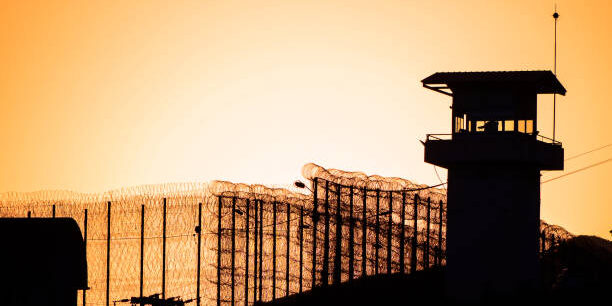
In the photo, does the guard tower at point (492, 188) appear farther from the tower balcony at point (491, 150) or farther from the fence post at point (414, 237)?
the fence post at point (414, 237)

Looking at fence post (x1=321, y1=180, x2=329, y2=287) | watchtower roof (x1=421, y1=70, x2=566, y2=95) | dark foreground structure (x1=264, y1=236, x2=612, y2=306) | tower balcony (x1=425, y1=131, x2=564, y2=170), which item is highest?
watchtower roof (x1=421, y1=70, x2=566, y2=95)

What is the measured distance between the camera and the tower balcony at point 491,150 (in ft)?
161

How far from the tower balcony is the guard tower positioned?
0.05m

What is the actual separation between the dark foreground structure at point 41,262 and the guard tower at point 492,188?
60.9ft

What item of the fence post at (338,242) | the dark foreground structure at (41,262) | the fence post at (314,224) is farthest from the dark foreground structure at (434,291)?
the dark foreground structure at (41,262)

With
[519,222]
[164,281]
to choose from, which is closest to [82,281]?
[164,281]

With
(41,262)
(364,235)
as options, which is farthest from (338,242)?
(41,262)

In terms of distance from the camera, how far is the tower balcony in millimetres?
49031

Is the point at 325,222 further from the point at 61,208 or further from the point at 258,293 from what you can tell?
the point at 61,208

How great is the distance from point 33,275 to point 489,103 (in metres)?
23.1

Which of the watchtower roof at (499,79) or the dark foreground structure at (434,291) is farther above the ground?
the watchtower roof at (499,79)

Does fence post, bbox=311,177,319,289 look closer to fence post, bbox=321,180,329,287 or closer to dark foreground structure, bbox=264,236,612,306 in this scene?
fence post, bbox=321,180,329,287

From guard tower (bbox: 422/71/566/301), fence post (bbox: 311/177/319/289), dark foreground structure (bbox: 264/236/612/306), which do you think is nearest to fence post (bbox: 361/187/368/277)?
dark foreground structure (bbox: 264/236/612/306)

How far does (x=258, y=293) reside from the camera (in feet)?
186
